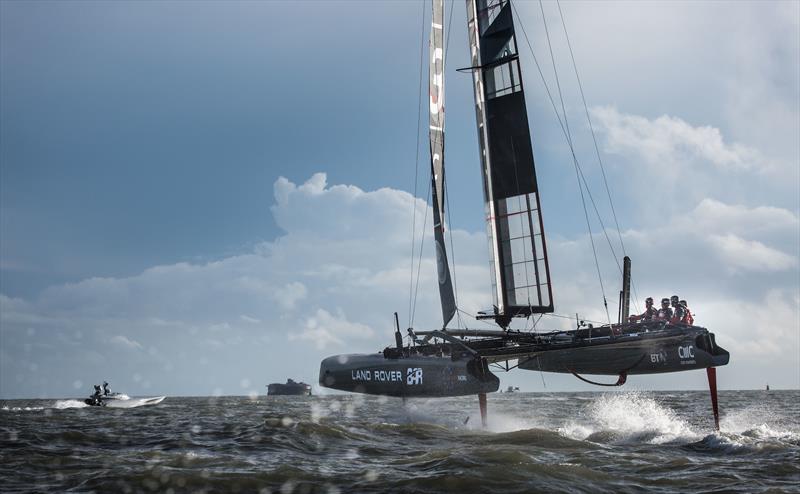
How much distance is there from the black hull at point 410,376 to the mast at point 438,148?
204 cm

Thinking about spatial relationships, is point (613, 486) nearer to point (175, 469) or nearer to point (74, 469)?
point (175, 469)

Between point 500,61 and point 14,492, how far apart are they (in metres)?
15.7

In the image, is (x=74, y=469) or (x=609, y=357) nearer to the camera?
(x=74, y=469)

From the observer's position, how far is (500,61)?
1767 centimetres

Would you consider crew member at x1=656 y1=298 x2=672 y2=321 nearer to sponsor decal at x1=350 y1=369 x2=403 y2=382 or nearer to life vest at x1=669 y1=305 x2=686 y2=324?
life vest at x1=669 y1=305 x2=686 y2=324

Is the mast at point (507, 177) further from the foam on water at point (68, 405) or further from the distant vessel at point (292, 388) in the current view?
the distant vessel at point (292, 388)

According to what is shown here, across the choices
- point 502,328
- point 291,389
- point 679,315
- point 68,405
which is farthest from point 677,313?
point 291,389

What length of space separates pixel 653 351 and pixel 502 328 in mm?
4051

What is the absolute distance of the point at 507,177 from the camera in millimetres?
16969

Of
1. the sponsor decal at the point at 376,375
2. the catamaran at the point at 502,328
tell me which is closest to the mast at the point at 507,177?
the catamaran at the point at 502,328

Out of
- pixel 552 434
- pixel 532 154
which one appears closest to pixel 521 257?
pixel 532 154

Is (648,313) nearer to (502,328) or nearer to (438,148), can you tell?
(502,328)

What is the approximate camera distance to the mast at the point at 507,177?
16.4 m

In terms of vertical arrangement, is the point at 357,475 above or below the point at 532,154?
below
